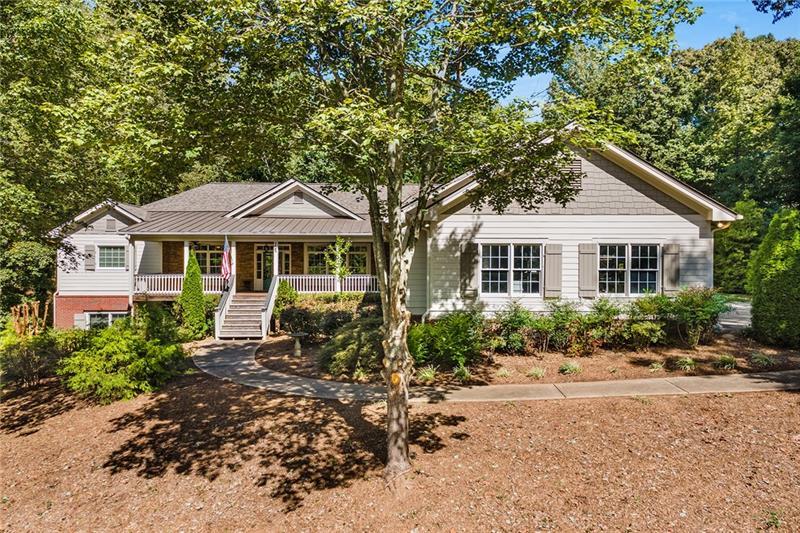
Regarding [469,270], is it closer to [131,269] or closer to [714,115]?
[131,269]

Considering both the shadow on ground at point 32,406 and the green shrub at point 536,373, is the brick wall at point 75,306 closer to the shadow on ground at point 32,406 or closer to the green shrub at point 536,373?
the shadow on ground at point 32,406

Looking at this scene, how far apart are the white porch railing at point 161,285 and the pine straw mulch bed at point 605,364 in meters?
7.53

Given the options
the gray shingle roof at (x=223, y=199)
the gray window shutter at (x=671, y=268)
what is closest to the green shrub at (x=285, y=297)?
the gray shingle roof at (x=223, y=199)

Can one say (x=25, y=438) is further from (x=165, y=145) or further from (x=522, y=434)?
(x=522, y=434)

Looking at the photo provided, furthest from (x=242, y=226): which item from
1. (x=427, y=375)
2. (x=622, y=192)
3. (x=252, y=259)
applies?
(x=622, y=192)

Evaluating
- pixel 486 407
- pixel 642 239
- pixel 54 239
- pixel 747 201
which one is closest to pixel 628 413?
pixel 486 407

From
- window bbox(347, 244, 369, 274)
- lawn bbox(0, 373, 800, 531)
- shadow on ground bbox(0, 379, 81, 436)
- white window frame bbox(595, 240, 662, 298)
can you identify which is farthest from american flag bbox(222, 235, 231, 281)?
white window frame bbox(595, 240, 662, 298)

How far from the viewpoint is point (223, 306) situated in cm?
1631

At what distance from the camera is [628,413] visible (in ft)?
23.4

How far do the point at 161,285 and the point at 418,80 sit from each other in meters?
15.7

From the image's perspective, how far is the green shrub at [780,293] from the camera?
35.8 ft

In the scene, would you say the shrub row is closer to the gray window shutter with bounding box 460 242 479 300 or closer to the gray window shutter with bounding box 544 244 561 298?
the gray window shutter with bounding box 460 242 479 300

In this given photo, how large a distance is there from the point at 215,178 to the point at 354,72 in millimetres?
31596

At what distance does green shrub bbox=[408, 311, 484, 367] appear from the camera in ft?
32.8
